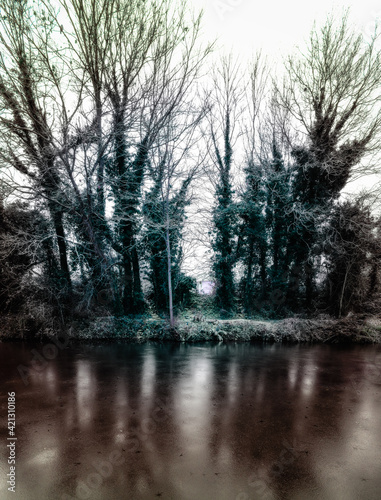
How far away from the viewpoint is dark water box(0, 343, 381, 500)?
3.13 meters

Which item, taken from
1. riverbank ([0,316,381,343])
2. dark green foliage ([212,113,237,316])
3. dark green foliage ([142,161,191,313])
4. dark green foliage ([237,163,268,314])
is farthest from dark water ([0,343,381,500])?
dark green foliage ([237,163,268,314])

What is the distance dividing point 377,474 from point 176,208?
1018 centimetres

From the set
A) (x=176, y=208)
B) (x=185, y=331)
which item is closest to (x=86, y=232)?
(x=176, y=208)

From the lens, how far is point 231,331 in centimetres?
1070

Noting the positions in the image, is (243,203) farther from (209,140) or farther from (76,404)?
(76,404)

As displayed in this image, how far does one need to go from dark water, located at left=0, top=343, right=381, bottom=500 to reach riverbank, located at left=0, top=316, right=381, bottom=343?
8.50 ft

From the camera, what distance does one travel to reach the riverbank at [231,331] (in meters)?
10.5

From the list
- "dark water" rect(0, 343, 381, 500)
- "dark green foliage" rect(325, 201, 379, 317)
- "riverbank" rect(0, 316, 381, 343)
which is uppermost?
"dark green foliage" rect(325, 201, 379, 317)

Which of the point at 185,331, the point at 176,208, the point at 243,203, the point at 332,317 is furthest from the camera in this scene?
the point at 243,203

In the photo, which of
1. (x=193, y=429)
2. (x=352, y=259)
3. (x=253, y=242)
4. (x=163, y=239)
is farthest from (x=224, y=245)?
(x=193, y=429)

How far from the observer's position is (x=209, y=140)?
44.7 ft

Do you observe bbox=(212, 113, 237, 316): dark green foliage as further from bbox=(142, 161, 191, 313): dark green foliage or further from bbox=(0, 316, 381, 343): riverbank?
bbox=(0, 316, 381, 343): riverbank

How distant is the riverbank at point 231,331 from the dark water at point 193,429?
8.50ft

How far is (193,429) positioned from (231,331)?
6.57 meters
